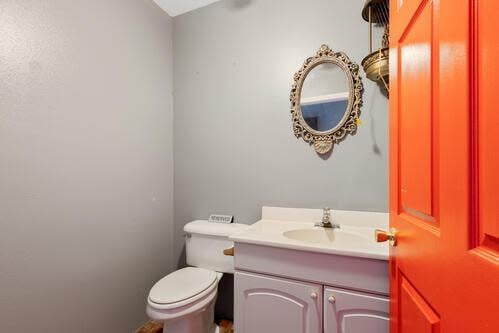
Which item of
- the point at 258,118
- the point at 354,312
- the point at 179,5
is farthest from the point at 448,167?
the point at 179,5

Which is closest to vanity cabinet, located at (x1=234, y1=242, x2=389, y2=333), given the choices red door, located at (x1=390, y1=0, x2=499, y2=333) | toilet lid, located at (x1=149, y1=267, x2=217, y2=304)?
red door, located at (x1=390, y1=0, x2=499, y2=333)

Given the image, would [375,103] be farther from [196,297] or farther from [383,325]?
[196,297]

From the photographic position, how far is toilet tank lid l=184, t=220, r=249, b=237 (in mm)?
1489

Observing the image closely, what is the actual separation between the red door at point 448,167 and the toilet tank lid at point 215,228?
3.20 ft

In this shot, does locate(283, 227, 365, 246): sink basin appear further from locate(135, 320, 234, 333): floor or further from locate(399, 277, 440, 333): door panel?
locate(135, 320, 234, 333): floor

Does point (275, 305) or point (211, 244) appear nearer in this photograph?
point (275, 305)

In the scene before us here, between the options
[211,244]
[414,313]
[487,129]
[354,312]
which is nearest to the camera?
[487,129]

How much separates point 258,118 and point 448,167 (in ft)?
3.97

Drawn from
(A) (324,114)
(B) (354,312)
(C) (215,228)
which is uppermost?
(A) (324,114)

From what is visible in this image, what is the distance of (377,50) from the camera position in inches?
45.1

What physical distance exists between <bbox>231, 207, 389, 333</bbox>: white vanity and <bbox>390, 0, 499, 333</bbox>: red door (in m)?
0.18

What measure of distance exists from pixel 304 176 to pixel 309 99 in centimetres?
48

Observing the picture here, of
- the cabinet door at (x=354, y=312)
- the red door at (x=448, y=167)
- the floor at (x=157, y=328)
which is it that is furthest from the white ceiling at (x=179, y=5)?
the floor at (x=157, y=328)

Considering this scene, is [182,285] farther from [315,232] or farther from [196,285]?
[315,232]
